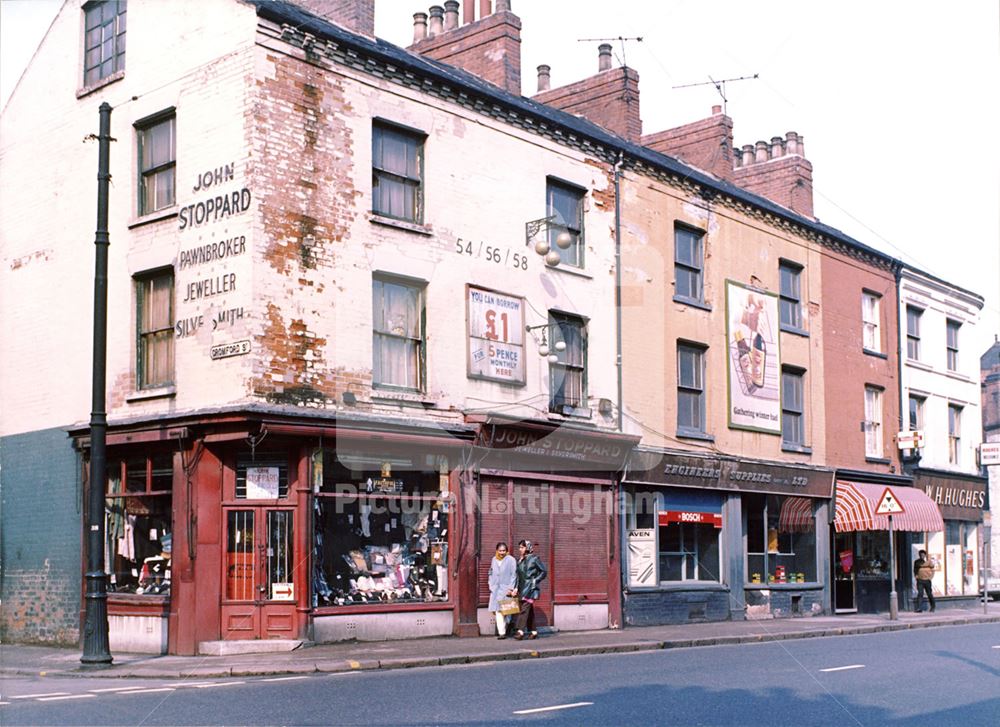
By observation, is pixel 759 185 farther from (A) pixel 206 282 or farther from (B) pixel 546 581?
(A) pixel 206 282

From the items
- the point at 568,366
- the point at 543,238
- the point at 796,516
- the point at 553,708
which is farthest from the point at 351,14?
the point at 796,516

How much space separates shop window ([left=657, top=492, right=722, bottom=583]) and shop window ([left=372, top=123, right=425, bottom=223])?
9584 millimetres

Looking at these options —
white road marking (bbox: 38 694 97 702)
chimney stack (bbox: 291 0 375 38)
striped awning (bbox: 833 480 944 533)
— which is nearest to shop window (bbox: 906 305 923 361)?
striped awning (bbox: 833 480 944 533)

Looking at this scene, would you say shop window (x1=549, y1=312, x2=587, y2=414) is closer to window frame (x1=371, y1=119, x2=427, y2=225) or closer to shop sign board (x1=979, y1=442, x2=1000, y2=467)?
window frame (x1=371, y1=119, x2=427, y2=225)

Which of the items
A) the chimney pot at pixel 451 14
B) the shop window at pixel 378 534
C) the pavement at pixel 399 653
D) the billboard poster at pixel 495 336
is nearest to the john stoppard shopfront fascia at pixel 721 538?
the pavement at pixel 399 653

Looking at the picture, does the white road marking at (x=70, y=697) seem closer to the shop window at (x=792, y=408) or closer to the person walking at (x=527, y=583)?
the person walking at (x=527, y=583)

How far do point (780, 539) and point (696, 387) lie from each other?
216 inches

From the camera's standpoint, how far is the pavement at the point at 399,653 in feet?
54.7

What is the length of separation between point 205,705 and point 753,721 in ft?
18.0

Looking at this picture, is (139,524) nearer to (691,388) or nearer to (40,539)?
(40,539)

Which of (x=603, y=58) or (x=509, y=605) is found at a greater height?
(x=603, y=58)

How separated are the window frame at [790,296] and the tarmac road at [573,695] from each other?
14.5 metres

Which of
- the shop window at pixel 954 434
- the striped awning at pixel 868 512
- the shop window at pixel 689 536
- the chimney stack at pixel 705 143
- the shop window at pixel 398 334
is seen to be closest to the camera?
the shop window at pixel 398 334

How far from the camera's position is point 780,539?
3150 centimetres
